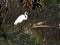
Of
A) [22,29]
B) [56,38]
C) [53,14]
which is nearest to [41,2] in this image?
[53,14]

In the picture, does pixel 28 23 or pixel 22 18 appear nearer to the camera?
pixel 28 23

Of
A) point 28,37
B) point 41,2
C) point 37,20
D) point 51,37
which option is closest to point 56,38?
point 51,37

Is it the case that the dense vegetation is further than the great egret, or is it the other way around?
the great egret

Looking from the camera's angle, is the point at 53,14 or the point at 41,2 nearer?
the point at 53,14

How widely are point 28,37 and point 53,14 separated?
1228 millimetres

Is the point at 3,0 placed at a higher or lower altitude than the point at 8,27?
higher

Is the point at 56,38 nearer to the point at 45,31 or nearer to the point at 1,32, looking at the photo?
the point at 45,31

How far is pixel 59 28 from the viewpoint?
14.4 ft

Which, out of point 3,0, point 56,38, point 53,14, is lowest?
point 56,38

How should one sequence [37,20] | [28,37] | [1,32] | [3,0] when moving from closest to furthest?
[28,37] → [1,32] → [37,20] → [3,0]

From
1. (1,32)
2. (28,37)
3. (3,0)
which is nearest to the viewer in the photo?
(28,37)

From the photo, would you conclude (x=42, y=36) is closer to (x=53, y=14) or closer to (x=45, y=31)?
(x=45, y=31)

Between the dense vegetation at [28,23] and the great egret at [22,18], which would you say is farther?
the great egret at [22,18]

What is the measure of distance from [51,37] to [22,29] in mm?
622
